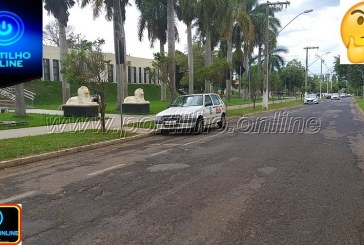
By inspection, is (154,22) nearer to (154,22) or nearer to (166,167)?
(154,22)

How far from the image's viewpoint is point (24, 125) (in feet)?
56.1

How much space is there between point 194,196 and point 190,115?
9.75 m

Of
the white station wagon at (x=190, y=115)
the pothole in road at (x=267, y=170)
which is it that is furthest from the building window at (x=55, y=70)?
the pothole in road at (x=267, y=170)

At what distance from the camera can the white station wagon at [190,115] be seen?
16016 millimetres

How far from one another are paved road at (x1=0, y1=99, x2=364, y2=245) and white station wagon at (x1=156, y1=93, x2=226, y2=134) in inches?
177

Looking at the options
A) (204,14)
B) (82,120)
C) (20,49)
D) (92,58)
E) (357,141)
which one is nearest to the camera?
(20,49)

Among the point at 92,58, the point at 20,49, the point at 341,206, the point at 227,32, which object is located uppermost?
the point at 227,32

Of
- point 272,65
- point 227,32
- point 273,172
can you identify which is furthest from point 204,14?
point 272,65

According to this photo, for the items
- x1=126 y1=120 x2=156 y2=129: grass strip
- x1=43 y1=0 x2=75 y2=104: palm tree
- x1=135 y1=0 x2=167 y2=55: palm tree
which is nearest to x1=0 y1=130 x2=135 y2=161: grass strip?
x1=126 y1=120 x2=156 y2=129: grass strip

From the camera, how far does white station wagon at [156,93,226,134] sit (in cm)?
1602

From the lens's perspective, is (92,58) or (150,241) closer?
(150,241)

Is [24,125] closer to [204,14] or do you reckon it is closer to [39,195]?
[39,195]

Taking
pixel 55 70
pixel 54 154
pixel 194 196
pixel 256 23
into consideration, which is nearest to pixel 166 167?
pixel 194 196

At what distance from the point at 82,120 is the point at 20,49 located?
1875cm
